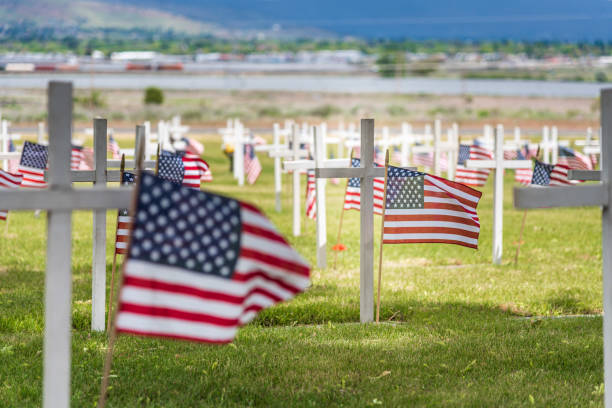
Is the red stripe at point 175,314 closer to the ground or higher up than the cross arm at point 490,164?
closer to the ground

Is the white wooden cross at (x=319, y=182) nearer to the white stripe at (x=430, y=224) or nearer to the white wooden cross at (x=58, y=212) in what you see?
the white stripe at (x=430, y=224)

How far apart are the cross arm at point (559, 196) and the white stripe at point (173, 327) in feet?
5.25

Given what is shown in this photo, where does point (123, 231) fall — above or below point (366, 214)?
below

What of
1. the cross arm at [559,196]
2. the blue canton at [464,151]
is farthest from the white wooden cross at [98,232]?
the blue canton at [464,151]

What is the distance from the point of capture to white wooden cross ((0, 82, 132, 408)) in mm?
4113

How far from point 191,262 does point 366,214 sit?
4405 millimetres

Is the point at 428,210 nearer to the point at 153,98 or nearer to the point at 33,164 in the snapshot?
the point at 33,164

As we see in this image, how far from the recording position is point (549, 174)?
10.8 m

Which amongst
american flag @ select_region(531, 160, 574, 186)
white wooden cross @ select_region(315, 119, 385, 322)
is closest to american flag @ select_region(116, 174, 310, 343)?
white wooden cross @ select_region(315, 119, 385, 322)

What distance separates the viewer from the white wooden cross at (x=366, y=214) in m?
8.23

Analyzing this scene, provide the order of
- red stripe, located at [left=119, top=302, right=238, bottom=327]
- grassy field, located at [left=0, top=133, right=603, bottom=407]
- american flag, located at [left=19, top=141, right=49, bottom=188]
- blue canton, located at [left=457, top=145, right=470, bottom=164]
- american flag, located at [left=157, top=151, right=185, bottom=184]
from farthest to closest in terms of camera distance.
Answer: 1. blue canton, located at [left=457, top=145, right=470, bottom=164]
2. american flag, located at [left=19, top=141, right=49, bottom=188]
3. american flag, located at [left=157, top=151, right=185, bottom=184]
4. grassy field, located at [left=0, top=133, right=603, bottom=407]
5. red stripe, located at [left=119, top=302, right=238, bottom=327]

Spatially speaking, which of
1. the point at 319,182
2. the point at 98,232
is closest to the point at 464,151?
the point at 319,182

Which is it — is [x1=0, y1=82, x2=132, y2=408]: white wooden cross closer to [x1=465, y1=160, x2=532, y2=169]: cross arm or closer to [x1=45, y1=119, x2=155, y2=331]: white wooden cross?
[x1=45, y1=119, x2=155, y2=331]: white wooden cross

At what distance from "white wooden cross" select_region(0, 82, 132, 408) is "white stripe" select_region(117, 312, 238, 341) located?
1.19 feet
